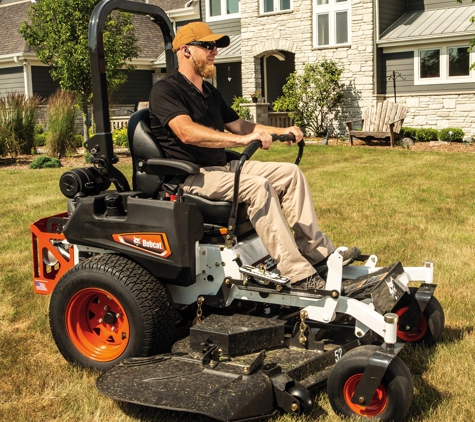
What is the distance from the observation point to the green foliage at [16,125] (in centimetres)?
1417

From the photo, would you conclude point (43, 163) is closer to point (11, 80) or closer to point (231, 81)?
point (11, 80)

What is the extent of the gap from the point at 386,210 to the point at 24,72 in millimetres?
17022

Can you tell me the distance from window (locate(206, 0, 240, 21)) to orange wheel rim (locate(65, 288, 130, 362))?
59.0 feet

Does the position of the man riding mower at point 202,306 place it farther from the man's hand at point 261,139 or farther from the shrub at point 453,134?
the shrub at point 453,134

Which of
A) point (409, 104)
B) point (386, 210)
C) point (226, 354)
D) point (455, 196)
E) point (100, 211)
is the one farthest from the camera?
point (409, 104)

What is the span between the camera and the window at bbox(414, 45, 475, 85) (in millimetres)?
16891

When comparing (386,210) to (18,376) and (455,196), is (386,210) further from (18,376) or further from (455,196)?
(18,376)

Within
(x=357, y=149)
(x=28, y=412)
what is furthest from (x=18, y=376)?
(x=357, y=149)

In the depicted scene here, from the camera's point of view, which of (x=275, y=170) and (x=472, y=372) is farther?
(x=275, y=170)

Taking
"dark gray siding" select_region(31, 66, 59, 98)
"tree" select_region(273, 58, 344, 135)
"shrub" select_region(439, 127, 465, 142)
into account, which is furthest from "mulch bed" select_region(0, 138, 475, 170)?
"dark gray siding" select_region(31, 66, 59, 98)

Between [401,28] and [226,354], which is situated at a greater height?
[401,28]

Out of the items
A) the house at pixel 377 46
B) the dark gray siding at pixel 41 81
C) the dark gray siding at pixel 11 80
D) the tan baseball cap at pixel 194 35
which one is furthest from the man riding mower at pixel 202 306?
the dark gray siding at pixel 11 80

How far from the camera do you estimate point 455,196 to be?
8.41m

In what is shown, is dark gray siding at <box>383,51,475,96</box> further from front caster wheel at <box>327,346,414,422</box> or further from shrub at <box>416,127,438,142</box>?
front caster wheel at <box>327,346,414,422</box>
